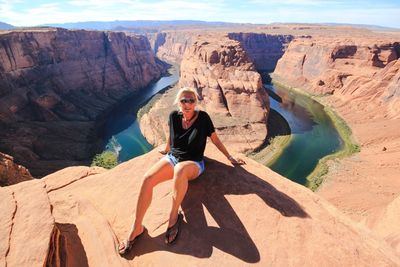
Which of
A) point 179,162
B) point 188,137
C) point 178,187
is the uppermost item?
point 188,137

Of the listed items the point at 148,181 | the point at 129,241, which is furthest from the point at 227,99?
the point at 129,241

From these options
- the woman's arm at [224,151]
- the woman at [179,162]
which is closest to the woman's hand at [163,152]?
the woman at [179,162]

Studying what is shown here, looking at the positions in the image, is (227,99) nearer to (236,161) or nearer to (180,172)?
(236,161)

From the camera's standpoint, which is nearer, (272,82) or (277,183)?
(277,183)

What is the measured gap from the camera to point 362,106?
69625 millimetres

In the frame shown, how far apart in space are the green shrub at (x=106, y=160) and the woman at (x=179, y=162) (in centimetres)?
4066

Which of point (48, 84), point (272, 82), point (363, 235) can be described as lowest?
point (272, 82)

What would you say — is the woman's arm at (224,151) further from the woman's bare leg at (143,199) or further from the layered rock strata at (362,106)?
the layered rock strata at (362,106)

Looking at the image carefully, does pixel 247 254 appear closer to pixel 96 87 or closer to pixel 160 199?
pixel 160 199

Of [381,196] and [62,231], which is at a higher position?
[62,231]

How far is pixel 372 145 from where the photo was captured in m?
51.5

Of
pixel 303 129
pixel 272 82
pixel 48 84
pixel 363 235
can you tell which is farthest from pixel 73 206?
pixel 272 82

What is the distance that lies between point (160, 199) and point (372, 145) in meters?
52.3

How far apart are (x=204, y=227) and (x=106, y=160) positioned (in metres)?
43.7
